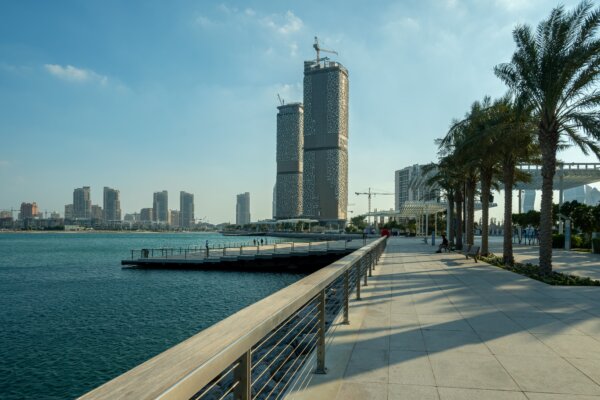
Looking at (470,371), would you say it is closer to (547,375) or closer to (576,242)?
(547,375)

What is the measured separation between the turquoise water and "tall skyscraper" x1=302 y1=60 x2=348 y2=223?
457 feet

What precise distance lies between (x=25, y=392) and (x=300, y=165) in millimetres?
183964

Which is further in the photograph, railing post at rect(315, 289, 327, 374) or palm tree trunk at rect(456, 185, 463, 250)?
palm tree trunk at rect(456, 185, 463, 250)

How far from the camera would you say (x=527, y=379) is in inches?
164

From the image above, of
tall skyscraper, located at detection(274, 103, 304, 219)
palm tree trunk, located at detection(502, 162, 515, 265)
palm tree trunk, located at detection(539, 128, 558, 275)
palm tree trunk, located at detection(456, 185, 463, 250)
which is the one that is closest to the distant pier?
palm tree trunk, located at detection(456, 185, 463, 250)

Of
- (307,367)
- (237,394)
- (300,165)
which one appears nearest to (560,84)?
(307,367)

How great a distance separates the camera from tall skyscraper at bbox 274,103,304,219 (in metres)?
188

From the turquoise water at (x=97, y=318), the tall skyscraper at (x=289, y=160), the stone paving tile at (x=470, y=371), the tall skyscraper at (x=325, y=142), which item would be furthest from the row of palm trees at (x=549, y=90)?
Result: the tall skyscraper at (x=289, y=160)

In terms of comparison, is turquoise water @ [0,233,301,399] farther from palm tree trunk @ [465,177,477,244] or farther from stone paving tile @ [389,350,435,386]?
palm tree trunk @ [465,177,477,244]

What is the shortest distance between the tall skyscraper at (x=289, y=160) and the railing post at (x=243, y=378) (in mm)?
181797

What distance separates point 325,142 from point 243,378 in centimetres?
16638

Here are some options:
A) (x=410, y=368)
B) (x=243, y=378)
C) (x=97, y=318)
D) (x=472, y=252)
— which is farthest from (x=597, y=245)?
(x=243, y=378)

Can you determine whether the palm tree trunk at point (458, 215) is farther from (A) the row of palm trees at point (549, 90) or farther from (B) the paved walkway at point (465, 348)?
(B) the paved walkway at point (465, 348)

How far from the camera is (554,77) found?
42.8ft
